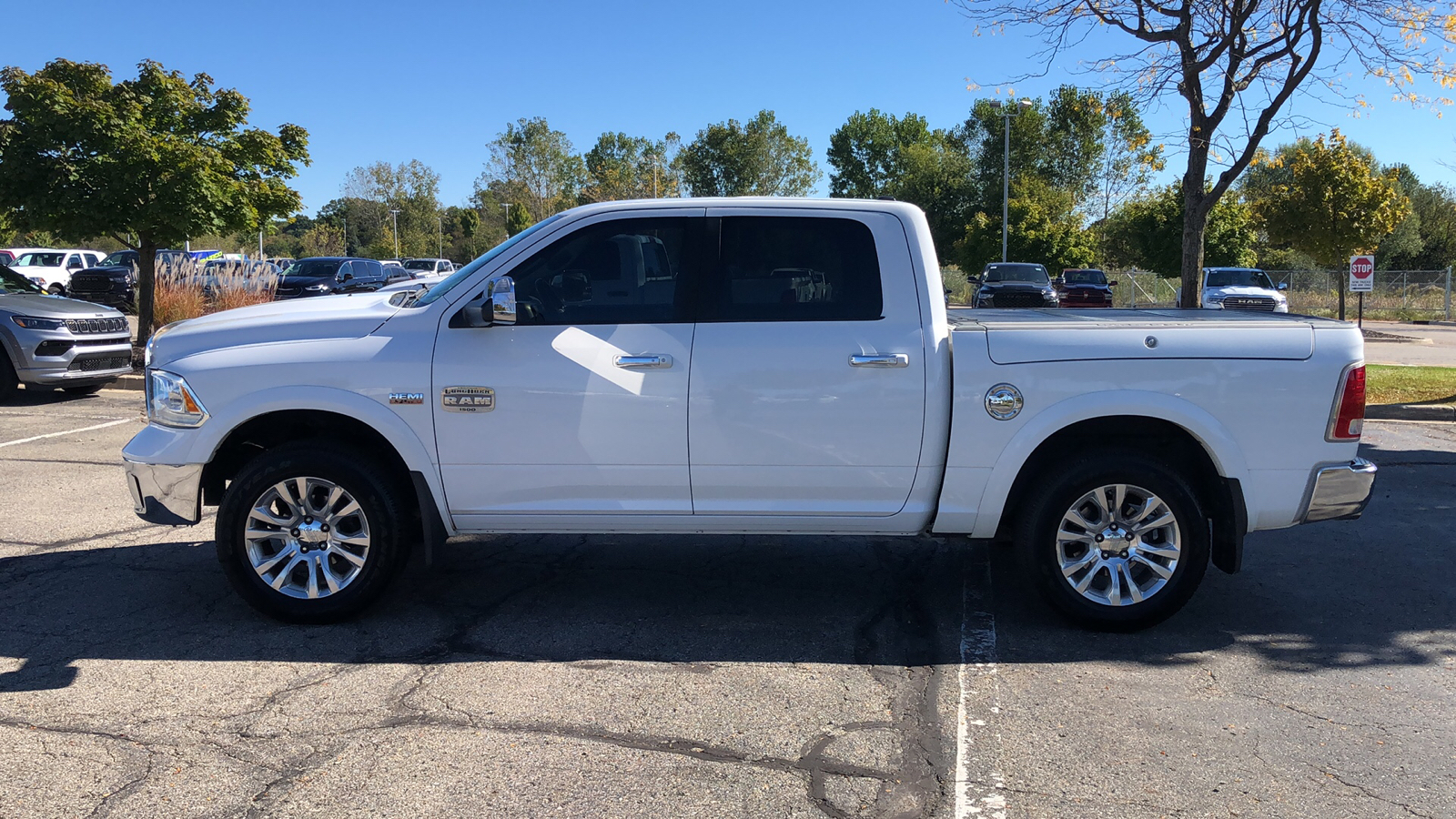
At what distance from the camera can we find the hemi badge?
15.7 feet

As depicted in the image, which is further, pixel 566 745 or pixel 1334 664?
pixel 1334 664

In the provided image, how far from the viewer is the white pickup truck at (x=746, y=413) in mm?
4684

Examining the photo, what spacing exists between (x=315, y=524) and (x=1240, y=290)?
24363mm

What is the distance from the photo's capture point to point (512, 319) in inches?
183

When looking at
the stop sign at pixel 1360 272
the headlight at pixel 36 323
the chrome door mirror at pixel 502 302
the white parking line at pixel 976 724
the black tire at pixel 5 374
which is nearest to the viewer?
the white parking line at pixel 976 724

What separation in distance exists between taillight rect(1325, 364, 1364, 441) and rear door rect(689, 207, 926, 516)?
1.80 metres

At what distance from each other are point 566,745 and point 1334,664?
130 inches

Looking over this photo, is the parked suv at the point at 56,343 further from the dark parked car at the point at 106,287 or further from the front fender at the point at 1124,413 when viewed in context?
the dark parked car at the point at 106,287

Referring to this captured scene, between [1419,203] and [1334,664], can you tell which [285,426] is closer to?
[1334,664]

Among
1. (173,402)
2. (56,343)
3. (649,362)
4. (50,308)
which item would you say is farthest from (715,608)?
(50,308)

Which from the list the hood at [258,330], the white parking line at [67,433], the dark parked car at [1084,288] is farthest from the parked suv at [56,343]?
the dark parked car at [1084,288]

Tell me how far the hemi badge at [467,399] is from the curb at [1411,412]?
11.1 metres

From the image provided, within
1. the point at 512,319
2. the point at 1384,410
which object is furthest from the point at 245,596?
the point at 1384,410

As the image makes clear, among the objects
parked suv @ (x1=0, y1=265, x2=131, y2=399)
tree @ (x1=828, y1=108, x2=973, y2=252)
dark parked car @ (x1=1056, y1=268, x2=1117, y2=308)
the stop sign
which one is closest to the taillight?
parked suv @ (x1=0, y1=265, x2=131, y2=399)
